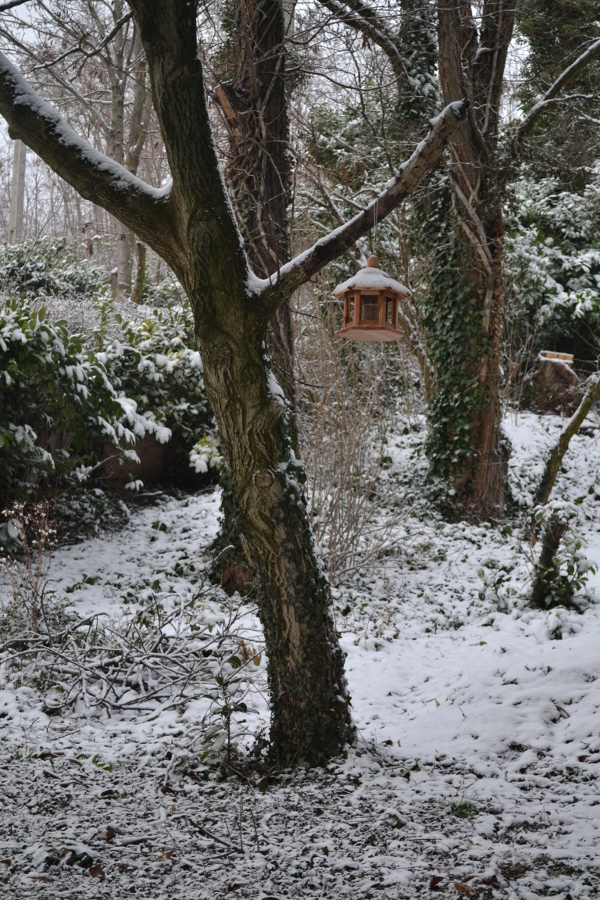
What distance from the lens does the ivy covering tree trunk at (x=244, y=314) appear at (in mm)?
2975

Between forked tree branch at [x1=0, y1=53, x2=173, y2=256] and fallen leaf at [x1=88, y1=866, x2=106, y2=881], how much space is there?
2434 mm

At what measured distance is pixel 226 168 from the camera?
18.9ft

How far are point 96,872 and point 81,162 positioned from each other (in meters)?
2.76

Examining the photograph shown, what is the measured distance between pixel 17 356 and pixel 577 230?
9.40 metres

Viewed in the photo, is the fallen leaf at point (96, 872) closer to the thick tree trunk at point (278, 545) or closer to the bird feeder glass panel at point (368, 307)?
Result: the thick tree trunk at point (278, 545)

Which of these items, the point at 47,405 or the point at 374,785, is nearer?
the point at 374,785

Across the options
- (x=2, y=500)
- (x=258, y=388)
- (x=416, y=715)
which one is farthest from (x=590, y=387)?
(x=2, y=500)

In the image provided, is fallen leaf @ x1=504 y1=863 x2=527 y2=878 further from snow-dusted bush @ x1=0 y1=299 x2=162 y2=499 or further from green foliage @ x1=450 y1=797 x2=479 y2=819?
snow-dusted bush @ x1=0 y1=299 x2=162 y2=499

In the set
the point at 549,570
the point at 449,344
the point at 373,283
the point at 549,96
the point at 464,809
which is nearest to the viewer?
the point at 464,809

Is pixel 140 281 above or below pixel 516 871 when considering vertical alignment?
above

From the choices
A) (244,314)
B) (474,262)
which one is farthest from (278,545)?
(474,262)

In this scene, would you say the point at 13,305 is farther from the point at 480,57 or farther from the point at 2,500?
the point at 480,57

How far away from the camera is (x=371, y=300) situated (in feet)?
11.8

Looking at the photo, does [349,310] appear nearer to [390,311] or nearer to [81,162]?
[390,311]
